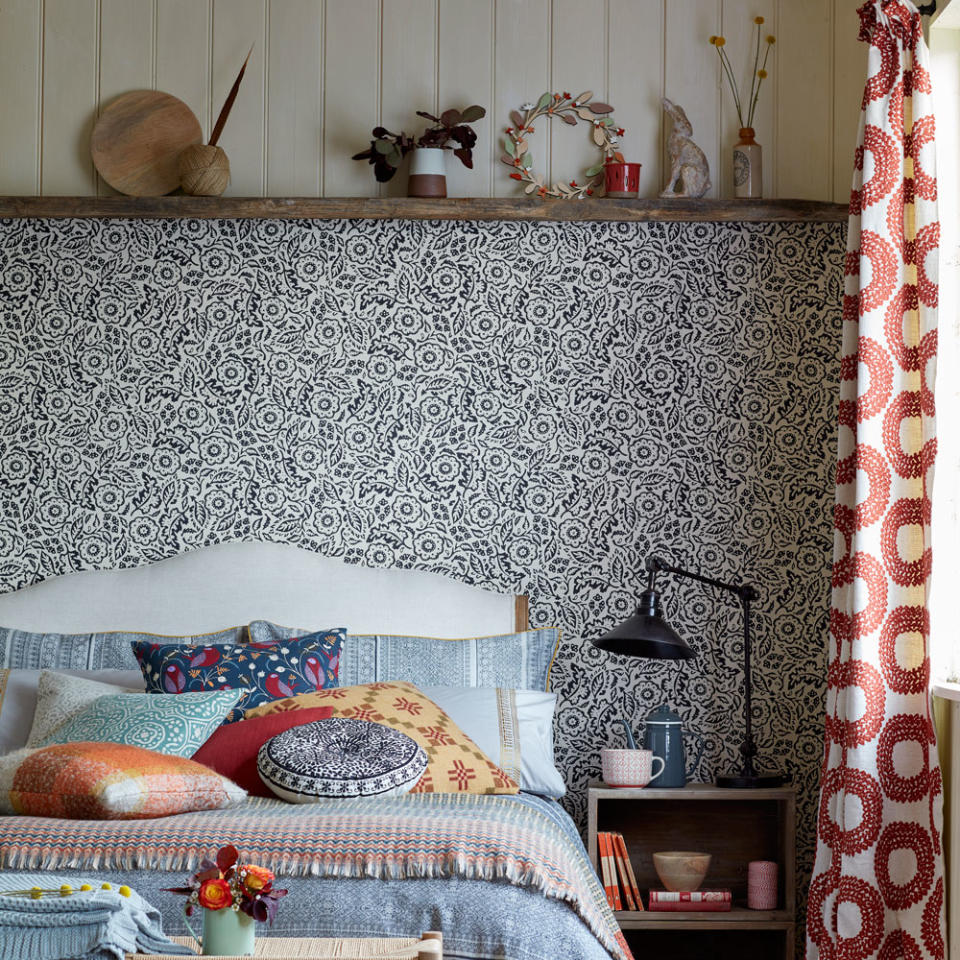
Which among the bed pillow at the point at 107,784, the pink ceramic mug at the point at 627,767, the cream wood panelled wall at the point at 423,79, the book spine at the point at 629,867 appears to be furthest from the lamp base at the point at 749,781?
the cream wood panelled wall at the point at 423,79

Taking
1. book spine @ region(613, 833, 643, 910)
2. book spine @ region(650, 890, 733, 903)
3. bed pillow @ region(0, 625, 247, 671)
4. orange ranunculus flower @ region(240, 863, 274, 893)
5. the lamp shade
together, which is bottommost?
book spine @ region(650, 890, 733, 903)

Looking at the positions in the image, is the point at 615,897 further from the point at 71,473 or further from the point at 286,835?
the point at 71,473

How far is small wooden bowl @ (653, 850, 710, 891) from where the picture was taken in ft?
10.5

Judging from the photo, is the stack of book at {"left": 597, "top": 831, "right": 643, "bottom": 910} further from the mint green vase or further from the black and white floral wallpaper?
the mint green vase

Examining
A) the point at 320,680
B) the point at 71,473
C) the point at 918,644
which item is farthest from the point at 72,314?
the point at 918,644

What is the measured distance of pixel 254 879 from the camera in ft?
5.42

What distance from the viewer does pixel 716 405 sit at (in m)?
3.62

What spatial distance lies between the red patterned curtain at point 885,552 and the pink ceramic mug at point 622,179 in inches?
27.1

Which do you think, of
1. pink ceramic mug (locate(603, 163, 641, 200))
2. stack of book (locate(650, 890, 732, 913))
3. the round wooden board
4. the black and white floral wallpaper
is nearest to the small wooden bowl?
stack of book (locate(650, 890, 732, 913))

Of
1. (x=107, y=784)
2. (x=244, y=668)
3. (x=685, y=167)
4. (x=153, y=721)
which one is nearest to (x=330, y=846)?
(x=107, y=784)

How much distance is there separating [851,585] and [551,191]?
1527 mm

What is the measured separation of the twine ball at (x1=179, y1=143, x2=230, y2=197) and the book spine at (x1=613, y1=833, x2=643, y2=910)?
2.25 meters

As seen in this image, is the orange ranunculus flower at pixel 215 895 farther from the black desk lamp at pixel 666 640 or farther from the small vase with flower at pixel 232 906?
the black desk lamp at pixel 666 640

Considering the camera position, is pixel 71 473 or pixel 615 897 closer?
pixel 615 897
